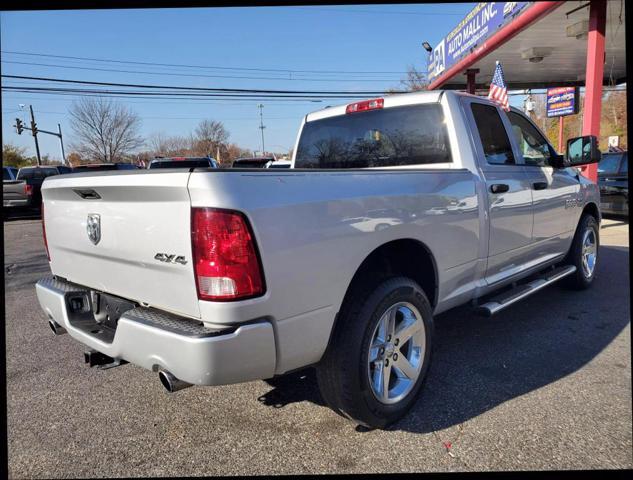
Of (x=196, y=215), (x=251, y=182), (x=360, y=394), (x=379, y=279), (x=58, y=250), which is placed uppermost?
(x=251, y=182)

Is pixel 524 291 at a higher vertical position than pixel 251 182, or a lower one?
lower

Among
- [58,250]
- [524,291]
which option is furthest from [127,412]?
[524,291]

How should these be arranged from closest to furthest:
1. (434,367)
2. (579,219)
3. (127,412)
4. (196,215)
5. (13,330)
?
1. (196,215)
2. (127,412)
3. (434,367)
4. (13,330)
5. (579,219)

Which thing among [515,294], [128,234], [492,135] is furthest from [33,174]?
[515,294]

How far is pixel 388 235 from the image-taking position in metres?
2.43

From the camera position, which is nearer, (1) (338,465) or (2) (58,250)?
(1) (338,465)

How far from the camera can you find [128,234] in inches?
83.9

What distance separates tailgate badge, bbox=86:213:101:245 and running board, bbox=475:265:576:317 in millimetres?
2635

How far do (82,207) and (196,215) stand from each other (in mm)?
1054

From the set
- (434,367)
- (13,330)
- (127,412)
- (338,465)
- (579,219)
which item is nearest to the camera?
(338,465)

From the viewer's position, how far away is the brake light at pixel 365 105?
3654 mm

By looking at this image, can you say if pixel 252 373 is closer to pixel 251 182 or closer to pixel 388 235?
pixel 251 182

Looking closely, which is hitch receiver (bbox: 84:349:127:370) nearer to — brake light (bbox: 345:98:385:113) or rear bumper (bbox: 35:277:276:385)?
rear bumper (bbox: 35:277:276:385)

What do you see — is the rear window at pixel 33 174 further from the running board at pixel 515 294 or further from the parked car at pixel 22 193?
the running board at pixel 515 294
